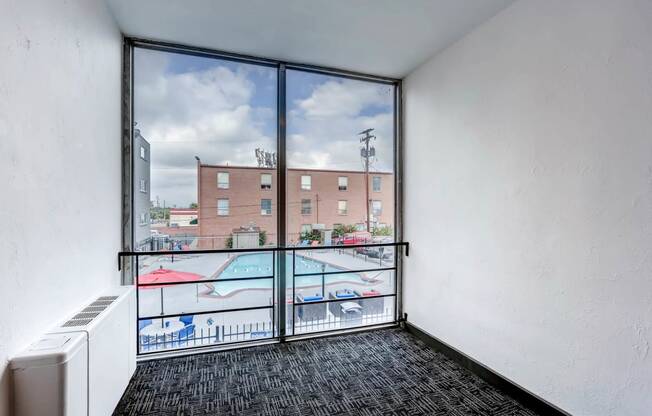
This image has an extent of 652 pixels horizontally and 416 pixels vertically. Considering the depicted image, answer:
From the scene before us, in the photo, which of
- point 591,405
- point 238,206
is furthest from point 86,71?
point 591,405

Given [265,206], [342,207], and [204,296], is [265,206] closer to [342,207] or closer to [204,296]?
[342,207]

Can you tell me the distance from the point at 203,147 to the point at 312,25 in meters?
1.33

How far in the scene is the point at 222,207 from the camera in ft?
9.38

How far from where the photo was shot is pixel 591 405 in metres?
1.71

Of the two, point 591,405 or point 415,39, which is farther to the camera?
point 415,39

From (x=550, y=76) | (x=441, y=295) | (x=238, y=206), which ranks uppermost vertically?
(x=550, y=76)

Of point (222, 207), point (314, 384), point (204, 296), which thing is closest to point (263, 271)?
point (204, 296)

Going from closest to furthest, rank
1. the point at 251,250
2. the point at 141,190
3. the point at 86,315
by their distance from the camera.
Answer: the point at 86,315 → the point at 141,190 → the point at 251,250

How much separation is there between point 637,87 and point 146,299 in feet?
11.2

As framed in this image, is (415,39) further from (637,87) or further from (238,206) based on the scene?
(238,206)

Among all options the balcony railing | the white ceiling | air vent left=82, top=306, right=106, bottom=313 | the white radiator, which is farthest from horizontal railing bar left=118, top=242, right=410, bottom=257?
→ the white ceiling

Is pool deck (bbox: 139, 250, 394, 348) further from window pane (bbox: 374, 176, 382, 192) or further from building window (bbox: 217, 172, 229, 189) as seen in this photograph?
window pane (bbox: 374, 176, 382, 192)

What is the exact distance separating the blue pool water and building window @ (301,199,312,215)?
427 millimetres

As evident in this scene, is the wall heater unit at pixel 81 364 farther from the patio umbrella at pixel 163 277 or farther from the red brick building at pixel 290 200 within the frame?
the red brick building at pixel 290 200
